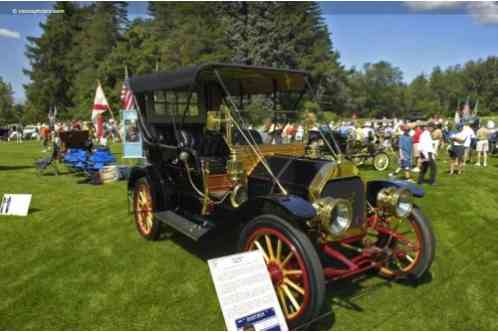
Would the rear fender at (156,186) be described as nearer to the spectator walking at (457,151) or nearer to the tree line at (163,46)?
the spectator walking at (457,151)

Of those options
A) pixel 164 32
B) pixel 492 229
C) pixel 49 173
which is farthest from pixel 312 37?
pixel 492 229

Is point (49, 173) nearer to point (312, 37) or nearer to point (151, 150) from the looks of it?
point (151, 150)

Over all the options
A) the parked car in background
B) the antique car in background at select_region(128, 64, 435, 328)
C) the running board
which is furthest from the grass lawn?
the parked car in background

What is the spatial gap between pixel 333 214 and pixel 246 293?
1.03 metres

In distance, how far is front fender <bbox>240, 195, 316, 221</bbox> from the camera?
9.70 feet

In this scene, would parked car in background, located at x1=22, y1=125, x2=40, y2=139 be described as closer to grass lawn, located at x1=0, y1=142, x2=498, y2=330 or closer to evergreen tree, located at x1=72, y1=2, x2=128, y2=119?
evergreen tree, located at x1=72, y1=2, x2=128, y2=119

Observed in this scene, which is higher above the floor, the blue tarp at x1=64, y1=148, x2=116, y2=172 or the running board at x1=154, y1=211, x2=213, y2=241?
the blue tarp at x1=64, y1=148, x2=116, y2=172

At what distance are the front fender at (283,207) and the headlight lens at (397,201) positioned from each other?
99cm

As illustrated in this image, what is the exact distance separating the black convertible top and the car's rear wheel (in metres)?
8.02

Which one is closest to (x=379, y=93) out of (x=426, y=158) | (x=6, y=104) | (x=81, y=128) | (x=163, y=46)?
(x=163, y=46)

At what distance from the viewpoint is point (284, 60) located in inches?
1345

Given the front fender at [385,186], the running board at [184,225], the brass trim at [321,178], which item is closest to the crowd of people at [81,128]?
the running board at [184,225]

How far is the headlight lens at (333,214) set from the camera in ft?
10.1

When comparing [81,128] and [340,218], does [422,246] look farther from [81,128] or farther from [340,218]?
[81,128]
